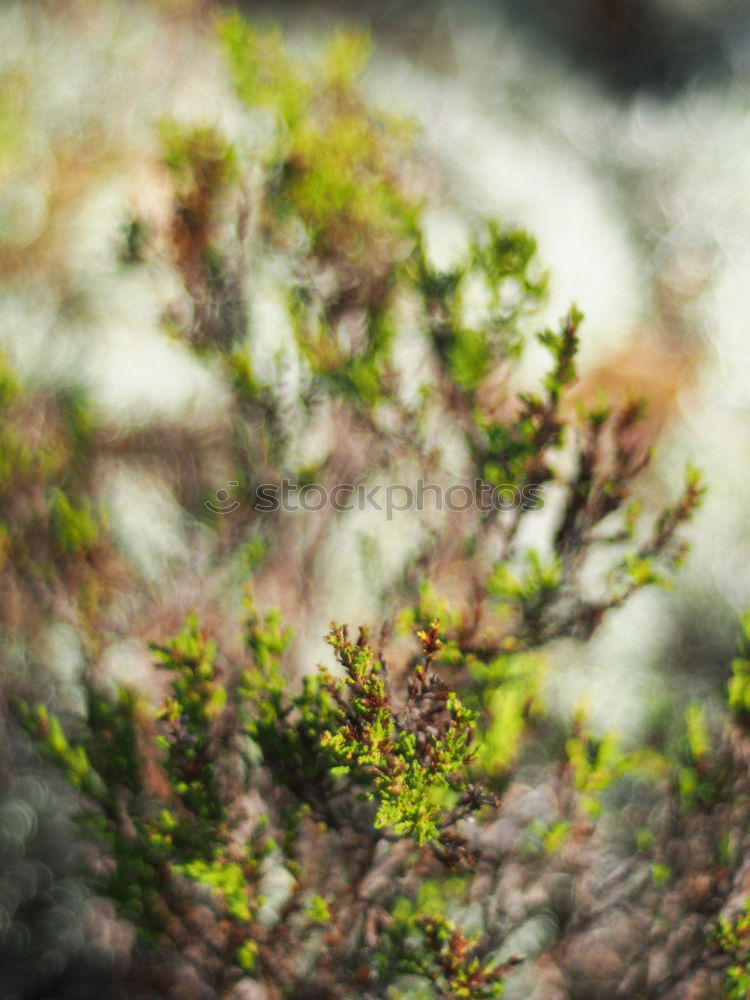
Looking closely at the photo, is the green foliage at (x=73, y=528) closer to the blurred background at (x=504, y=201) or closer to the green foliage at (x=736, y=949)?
the blurred background at (x=504, y=201)

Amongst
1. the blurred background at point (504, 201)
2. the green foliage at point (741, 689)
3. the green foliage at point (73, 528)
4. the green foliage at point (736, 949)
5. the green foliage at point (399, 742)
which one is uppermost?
the blurred background at point (504, 201)

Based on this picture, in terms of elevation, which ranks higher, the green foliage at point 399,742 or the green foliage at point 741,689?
the green foliage at point 741,689

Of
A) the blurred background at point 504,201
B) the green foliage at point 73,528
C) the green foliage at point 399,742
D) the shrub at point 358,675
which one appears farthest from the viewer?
the blurred background at point 504,201

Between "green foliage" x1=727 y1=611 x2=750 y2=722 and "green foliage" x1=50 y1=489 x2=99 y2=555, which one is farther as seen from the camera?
"green foliage" x1=50 y1=489 x2=99 y2=555

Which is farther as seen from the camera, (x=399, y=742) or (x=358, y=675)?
(x=399, y=742)

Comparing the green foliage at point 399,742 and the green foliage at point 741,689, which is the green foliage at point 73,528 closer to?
the green foliage at point 399,742

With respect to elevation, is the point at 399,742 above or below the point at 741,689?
below

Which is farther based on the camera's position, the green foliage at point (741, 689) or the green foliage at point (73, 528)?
the green foliage at point (73, 528)

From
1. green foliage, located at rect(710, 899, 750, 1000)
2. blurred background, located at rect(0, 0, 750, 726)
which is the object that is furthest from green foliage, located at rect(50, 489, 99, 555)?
green foliage, located at rect(710, 899, 750, 1000)

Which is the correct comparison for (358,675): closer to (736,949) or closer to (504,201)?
(736,949)

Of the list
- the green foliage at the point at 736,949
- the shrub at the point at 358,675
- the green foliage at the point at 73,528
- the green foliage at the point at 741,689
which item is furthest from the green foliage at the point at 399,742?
the green foliage at the point at 73,528

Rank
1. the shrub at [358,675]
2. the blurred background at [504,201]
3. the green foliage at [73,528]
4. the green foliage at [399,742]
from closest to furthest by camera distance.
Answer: the green foliage at [399,742] → the shrub at [358,675] → the green foliage at [73,528] → the blurred background at [504,201]

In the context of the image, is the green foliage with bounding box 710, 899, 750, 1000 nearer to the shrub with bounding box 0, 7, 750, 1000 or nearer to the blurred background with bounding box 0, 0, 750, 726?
the shrub with bounding box 0, 7, 750, 1000

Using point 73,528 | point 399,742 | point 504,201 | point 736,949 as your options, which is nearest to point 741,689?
point 736,949
